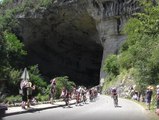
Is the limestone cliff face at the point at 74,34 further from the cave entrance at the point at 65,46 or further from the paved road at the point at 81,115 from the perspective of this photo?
the paved road at the point at 81,115

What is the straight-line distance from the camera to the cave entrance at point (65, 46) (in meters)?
68.4

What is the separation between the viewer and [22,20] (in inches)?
2677

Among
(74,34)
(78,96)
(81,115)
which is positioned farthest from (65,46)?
(81,115)

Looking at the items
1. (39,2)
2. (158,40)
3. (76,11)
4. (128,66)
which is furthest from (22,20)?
(158,40)

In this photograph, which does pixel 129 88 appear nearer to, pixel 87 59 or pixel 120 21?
pixel 120 21

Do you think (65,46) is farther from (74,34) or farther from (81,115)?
(81,115)

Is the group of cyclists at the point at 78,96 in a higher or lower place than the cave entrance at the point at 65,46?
lower

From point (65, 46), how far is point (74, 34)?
4.41m

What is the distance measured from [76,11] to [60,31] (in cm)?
770

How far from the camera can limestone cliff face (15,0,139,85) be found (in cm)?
6325

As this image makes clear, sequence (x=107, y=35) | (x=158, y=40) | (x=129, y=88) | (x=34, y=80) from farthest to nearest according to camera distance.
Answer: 1. (x=107, y=35)
2. (x=34, y=80)
3. (x=129, y=88)
4. (x=158, y=40)

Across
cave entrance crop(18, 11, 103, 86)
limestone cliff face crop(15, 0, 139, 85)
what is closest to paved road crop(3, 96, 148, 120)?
limestone cliff face crop(15, 0, 139, 85)

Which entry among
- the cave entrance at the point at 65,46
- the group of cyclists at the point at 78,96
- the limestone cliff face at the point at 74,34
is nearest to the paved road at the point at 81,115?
the group of cyclists at the point at 78,96

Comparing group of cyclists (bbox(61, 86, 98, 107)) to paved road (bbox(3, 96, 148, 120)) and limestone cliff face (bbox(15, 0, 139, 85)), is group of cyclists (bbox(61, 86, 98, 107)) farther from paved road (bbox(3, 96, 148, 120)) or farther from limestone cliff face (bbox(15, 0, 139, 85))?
limestone cliff face (bbox(15, 0, 139, 85))
